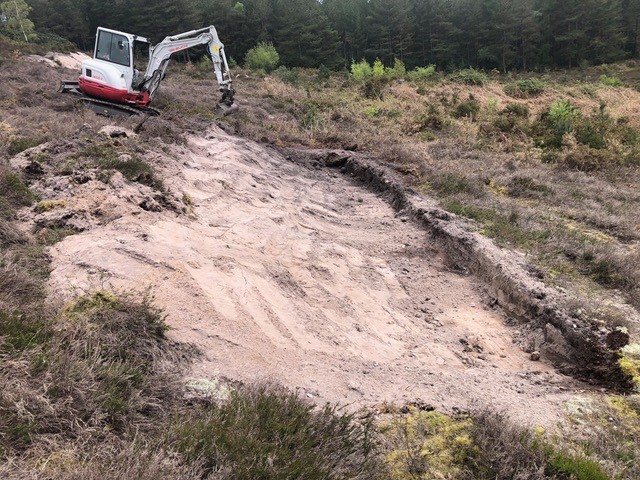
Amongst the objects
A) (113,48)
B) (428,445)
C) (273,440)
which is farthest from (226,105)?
(273,440)

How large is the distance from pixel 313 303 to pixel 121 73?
11.6 meters

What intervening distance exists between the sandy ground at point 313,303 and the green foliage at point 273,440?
2.15ft

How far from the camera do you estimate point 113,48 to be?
13.6 metres

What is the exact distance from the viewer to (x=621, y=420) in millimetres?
3520

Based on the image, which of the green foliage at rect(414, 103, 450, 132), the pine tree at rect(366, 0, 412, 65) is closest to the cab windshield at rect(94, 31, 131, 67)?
the green foliage at rect(414, 103, 450, 132)

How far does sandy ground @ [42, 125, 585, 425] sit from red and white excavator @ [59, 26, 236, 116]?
6.68 metres

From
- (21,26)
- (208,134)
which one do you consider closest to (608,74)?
(208,134)

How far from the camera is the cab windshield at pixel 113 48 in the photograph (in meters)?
13.5

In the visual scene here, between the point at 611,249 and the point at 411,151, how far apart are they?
24.2 ft

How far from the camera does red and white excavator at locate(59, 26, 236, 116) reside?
13188 millimetres

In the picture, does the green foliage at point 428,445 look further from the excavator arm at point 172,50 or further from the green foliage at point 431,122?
the green foliage at point 431,122

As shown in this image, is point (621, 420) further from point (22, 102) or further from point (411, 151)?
point (22, 102)

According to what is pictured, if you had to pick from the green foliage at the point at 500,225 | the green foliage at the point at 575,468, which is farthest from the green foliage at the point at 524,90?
the green foliage at the point at 575,468

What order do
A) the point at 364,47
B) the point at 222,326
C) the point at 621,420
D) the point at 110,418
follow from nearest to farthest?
the point at 110,418
the point at 621,420
the point at 222,326
the point at 364,47
